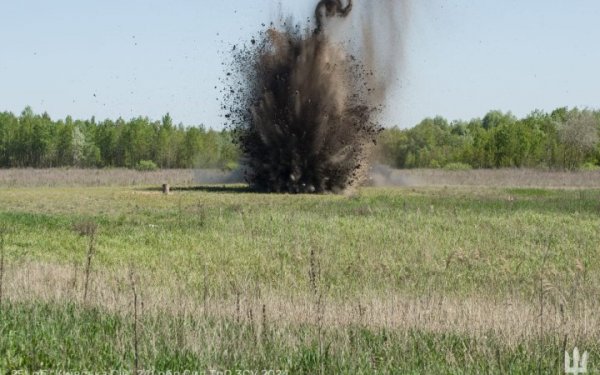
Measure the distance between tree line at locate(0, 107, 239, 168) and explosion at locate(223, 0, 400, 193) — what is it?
208 feet

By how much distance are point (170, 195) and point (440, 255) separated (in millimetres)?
18512

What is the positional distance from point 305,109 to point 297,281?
25080mm

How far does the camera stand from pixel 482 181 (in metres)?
61.0

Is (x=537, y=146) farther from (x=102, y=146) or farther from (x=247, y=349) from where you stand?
(x=247, y=349)

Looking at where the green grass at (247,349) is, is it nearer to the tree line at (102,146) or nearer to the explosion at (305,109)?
the explosion at (305,109)

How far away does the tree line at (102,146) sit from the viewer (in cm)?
11369

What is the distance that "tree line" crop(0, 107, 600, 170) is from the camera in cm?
9669

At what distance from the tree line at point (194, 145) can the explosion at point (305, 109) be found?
2018 inches

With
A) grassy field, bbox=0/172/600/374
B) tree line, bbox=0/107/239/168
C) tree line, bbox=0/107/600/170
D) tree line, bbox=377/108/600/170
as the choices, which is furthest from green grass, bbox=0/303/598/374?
tree line, bbox=0/107/239/168

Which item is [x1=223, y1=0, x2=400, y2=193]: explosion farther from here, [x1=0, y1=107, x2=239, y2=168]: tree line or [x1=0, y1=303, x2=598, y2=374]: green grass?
[x1=0, y1=107, x2=239, y2=168]: tree line

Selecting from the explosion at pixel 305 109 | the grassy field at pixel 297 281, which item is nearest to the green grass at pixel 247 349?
the grassy field at pixel 297 281

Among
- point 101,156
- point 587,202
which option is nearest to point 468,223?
point 587,202

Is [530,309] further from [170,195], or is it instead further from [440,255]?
[170,195]

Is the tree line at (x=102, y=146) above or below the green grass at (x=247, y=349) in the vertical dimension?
above
